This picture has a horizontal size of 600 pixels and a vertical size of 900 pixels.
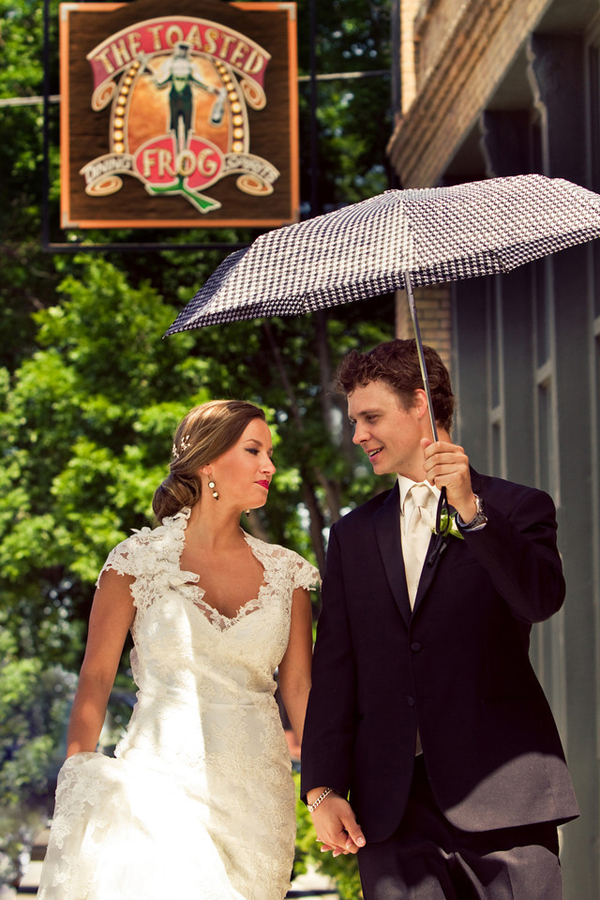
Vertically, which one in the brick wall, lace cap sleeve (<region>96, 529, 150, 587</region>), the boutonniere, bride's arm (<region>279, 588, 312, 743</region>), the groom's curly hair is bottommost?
bride's arm (<region>279, 588, 312, 743</region>)


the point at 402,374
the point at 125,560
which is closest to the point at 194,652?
the point at 125,560

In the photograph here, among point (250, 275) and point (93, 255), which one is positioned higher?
point (93, 255)

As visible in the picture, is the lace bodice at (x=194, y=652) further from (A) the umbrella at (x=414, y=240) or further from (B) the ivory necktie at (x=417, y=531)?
(A) the umbrella at (x=414, y=240)

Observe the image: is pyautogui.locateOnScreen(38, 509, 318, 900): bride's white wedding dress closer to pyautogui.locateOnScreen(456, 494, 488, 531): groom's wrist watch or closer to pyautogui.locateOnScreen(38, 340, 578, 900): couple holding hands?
pyautogui.locateOnScreen(38, 340, 578, 900): couple holding hands

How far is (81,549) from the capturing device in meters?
14.8

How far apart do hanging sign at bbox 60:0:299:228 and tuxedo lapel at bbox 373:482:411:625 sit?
22.8ft

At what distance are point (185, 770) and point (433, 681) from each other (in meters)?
1.08

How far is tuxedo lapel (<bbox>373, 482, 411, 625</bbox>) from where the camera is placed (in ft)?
11.8

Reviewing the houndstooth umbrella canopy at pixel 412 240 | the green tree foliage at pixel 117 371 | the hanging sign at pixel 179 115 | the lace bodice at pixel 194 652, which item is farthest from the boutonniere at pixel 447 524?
the green tree foliage at pixel 117 371

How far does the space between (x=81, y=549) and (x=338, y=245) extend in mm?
11671

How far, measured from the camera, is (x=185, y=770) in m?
4.12

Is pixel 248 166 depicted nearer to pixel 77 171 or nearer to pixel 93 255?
pixel 77 171

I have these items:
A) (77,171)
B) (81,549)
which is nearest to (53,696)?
(81,549)

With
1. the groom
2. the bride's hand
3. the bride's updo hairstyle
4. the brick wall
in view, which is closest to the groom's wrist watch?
the groom
